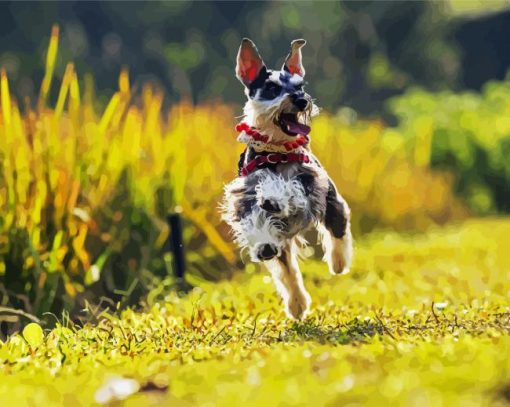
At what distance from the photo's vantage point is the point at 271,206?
542cm

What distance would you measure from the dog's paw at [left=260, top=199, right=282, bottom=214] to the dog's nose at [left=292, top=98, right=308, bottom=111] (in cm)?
52

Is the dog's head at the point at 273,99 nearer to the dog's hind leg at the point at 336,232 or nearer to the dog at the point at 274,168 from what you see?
the dog at the point at 274,168

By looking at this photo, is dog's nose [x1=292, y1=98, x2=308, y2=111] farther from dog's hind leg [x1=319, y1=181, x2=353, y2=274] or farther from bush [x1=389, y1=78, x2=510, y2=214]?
bush [x1=389, y1=78, x2=510, y2=214]

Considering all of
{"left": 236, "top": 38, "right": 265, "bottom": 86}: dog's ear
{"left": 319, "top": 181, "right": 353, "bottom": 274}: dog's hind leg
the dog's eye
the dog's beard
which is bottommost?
{"left": 319, "top": 181, "right": 353, "bottom": 274}: dog's hind leg

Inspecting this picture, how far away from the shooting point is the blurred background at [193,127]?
23.9 ft

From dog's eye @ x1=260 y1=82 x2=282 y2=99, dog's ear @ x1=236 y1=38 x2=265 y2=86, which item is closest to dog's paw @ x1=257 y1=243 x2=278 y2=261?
dog's eye @ x1=260 y1=82 x2=282 y2=99

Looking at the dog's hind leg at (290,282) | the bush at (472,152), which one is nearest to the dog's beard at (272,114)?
the dog's hind leg at (290,282)

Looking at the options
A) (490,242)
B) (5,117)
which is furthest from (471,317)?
(490,242)

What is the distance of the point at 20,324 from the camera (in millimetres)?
6891

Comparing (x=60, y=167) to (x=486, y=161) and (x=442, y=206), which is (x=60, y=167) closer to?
(x=442, y=206)

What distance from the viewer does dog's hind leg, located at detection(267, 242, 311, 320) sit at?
5.91m

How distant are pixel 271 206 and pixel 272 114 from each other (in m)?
0.50

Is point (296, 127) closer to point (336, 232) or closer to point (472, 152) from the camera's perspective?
point (336, 232)

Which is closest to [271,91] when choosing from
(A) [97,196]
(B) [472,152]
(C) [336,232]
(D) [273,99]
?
(D) [273,99]
